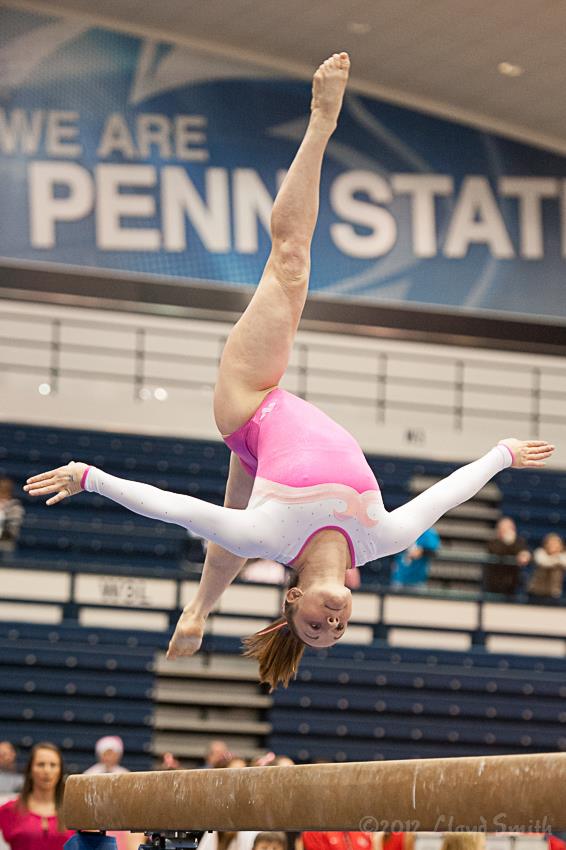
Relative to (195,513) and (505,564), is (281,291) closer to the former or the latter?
(195,513)

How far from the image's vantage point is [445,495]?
418cm

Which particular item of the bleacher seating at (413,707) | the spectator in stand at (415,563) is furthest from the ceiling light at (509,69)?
the bleacher seating at (413,707)

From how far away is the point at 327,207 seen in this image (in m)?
15.6

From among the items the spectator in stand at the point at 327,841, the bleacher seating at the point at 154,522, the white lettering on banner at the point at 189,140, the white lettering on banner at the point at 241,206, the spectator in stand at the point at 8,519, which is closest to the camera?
the spectator in stand at the point at 327,841

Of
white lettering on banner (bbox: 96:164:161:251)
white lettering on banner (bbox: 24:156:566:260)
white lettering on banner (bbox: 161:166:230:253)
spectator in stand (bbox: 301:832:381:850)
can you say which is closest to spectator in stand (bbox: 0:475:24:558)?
white lettering on banner (bbox: 24:156:566:260)

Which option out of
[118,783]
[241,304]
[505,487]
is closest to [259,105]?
[241,304]

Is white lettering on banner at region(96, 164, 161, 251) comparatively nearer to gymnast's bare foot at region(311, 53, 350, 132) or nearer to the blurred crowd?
the blurred crowd

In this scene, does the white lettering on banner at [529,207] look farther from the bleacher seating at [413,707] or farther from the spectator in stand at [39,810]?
the spectator in stand at [39,810]

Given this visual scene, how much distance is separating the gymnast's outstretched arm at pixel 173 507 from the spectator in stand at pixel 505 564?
328 inches

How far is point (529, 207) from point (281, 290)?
12.5 metres

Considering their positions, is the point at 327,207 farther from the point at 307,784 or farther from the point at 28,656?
the point at 307,784

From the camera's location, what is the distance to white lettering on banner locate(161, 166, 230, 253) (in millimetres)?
15227

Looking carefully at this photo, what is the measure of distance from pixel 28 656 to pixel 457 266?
763 cm

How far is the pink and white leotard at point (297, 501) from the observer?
12.8 feet
